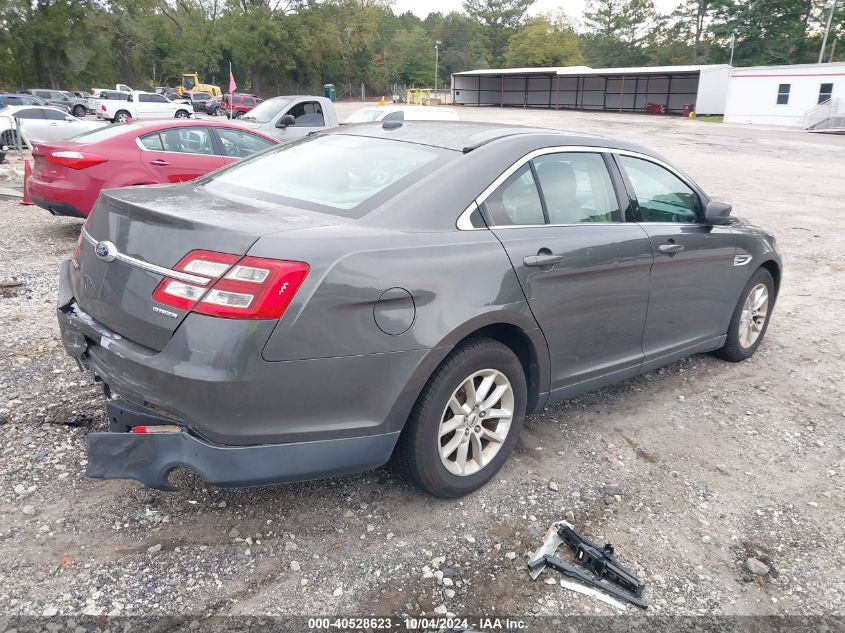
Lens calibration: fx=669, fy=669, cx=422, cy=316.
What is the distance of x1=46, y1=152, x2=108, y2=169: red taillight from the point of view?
24.1 ft

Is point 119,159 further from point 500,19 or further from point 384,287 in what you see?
point 500,19

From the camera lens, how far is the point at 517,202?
3.25 meters

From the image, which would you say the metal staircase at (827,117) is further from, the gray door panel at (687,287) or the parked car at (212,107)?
the gray door panel at (687,287)

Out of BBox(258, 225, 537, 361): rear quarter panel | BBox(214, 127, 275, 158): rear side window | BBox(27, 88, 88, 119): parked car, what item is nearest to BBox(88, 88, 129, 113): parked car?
BBox(27, 88, 88, 119): parked car

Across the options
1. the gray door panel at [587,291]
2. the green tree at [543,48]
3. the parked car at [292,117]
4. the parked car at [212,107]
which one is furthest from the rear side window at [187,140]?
the green tree at [543,48]

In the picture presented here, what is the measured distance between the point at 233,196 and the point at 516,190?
1.34 m

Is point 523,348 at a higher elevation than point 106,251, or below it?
below

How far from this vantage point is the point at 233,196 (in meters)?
3.10

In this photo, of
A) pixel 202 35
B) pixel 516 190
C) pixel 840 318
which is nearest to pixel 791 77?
pixel 840 318

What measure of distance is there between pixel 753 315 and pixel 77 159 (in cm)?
690

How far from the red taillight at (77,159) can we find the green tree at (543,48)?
3265 inches

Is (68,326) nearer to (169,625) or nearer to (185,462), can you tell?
(185,462)

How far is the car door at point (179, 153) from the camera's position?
25.5 ft

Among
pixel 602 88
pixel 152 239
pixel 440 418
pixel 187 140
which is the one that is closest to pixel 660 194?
pixel 440 418
